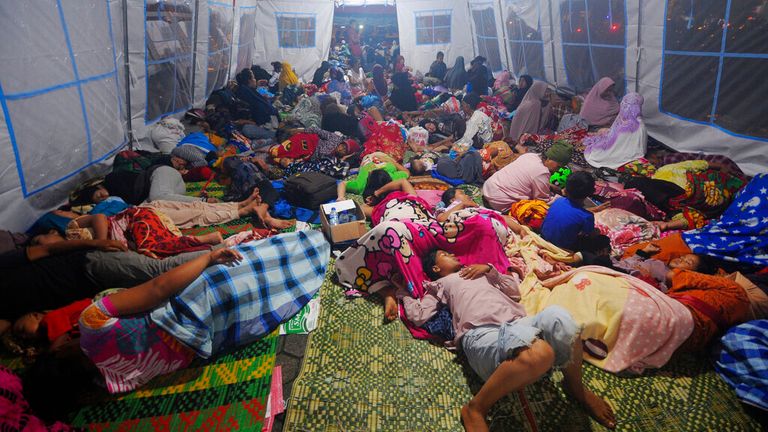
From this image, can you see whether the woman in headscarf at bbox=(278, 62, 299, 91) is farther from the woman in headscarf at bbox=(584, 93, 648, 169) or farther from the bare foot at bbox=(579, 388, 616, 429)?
the bare foot at bbox=(579, 388, 616, 429)

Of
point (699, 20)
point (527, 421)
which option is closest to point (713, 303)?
point (527, 421)

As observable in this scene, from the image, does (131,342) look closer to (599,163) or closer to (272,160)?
(272,160)

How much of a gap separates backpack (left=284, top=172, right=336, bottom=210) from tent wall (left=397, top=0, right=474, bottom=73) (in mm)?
10113

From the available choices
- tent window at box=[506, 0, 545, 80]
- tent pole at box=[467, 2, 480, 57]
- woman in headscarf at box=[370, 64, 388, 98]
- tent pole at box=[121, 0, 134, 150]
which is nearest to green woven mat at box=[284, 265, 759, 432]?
tent pole at box=[121, 0, 134, 150]

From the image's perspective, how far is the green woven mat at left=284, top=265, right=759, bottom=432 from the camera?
67.6 inches

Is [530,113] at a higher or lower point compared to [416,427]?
higher

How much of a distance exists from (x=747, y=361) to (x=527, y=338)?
1266 mm

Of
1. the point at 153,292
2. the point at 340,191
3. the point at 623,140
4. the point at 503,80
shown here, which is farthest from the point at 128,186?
the point at 503,80

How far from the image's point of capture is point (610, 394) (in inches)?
72.7

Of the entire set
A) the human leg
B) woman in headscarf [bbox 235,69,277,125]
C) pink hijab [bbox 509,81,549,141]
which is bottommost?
the human leg

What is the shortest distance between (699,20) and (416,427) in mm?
5265

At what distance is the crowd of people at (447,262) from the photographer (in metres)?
1.86

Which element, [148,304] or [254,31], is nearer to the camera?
[148,304]

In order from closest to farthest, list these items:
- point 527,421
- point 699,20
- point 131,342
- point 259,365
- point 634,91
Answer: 1. point 527,421
2. point 131,342
3. point 259,365
4. point 699,20
5. point 634,91
